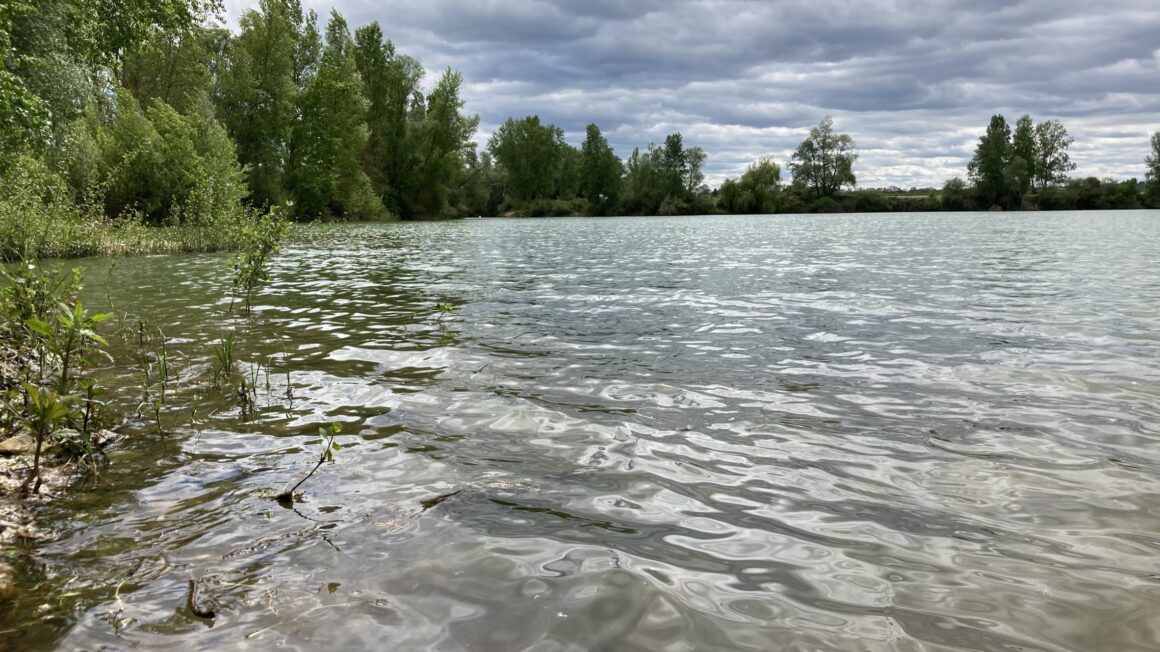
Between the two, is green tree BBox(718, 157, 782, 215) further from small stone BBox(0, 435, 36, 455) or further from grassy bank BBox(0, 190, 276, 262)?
small stone BBox(0, 435, 36, 455)

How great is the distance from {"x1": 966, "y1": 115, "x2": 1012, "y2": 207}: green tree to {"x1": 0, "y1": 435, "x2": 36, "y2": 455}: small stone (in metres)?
132

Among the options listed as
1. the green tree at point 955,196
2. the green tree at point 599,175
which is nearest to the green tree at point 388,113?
the green tree at point 599,175

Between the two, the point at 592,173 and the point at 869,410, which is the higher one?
the point at 592,173

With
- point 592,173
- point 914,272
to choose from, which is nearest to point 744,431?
point 914,272

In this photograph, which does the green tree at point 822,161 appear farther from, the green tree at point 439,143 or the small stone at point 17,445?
the small stone at point 17,445

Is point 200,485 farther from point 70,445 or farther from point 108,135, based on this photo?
point 108,135

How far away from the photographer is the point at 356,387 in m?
7.27

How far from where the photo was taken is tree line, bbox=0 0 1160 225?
20.9 meters

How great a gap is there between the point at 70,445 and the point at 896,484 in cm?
615

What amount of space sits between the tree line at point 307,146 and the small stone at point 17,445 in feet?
40.6

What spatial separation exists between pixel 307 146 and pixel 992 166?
10892cm

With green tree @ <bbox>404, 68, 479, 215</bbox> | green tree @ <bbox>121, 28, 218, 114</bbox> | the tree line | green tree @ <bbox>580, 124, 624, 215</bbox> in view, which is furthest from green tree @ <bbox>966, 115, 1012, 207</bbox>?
green tree @ <bbox>121, 28, 218, 114</bbox>

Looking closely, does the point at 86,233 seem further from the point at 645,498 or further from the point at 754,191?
the point at 754,191

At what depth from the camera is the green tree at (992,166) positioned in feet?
370
